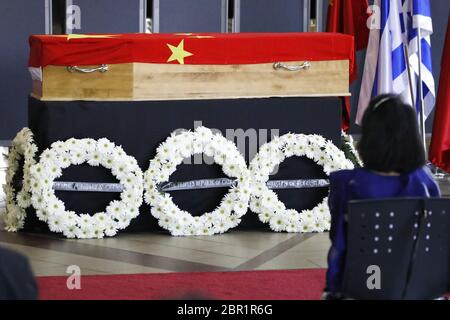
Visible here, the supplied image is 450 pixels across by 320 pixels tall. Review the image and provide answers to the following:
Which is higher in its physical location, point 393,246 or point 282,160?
point 393,246

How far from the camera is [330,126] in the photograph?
638 centimetres

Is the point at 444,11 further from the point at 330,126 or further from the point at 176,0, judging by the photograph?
the point at 330,126

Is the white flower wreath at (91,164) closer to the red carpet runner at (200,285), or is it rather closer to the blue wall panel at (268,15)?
the red carpet runner at (200,285)

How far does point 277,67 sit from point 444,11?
4.64m

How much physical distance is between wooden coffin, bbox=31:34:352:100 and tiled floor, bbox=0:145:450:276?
0.86 m

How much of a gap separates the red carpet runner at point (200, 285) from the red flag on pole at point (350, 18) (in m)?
3.95

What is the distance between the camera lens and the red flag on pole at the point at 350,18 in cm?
866

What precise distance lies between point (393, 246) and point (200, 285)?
190 cm

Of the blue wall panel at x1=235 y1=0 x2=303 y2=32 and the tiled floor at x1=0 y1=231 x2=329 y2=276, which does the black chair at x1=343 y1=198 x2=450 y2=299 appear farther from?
the blue wall panel at x1=235 y1=0 x2=303 y2=32

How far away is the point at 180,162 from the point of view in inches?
237

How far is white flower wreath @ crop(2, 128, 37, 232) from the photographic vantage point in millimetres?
5945

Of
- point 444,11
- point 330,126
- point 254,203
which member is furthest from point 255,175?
point 444,11

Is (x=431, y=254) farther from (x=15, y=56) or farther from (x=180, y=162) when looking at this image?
(x=15, y=56)

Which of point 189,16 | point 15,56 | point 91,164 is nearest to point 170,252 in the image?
point 91,164
